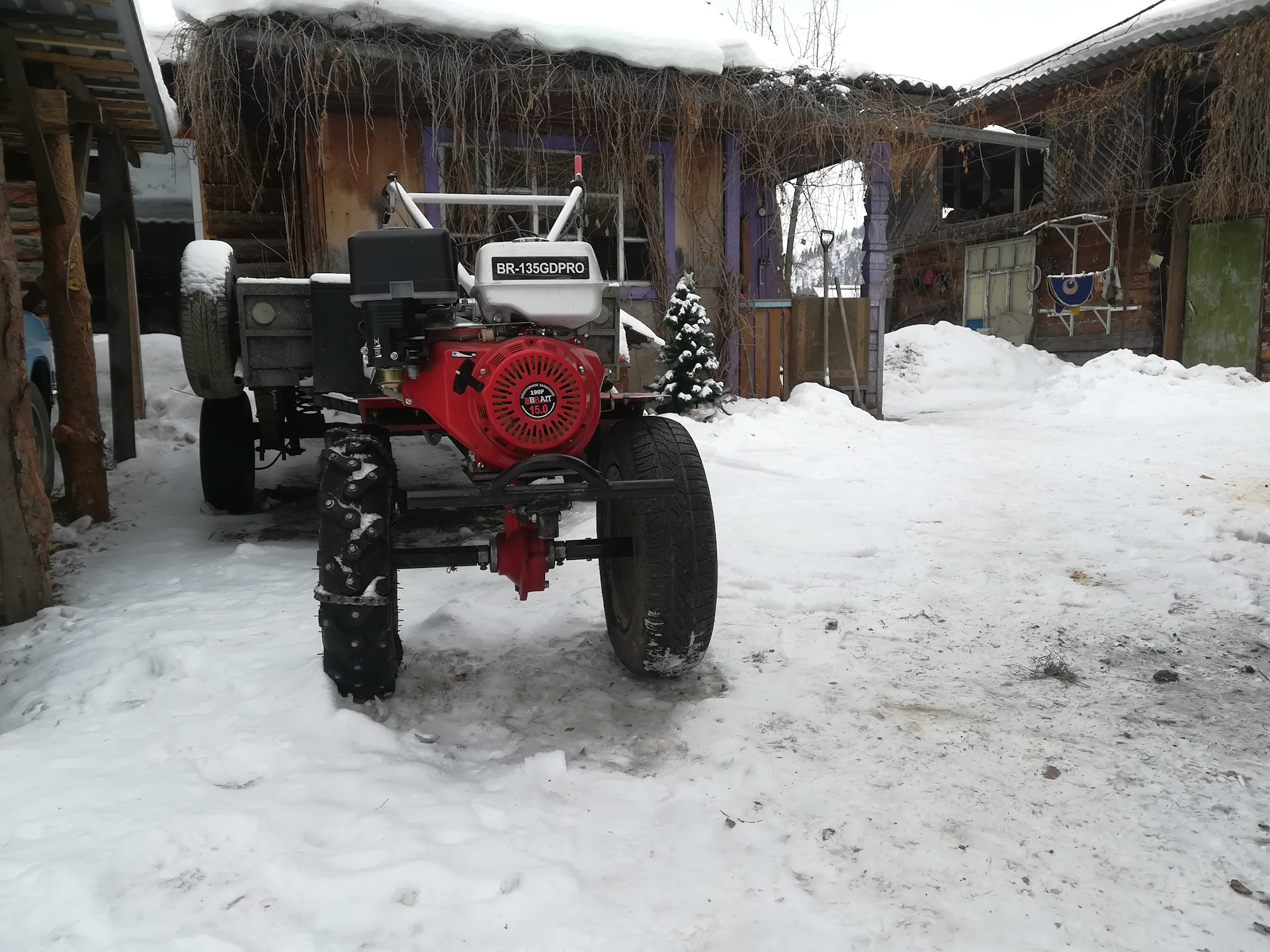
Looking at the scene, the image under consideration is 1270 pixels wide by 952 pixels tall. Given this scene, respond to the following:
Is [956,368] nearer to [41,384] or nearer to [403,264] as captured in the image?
[41,384]

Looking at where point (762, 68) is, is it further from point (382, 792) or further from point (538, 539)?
point (382, 792)

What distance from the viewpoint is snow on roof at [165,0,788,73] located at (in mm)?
7133

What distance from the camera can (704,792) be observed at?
2.35 meters

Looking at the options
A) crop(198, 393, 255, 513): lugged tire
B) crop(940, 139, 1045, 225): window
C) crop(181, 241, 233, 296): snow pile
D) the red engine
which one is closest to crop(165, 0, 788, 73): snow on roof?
crop(198, 393, 255, 513): lugged tire

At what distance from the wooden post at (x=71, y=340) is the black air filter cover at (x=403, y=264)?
122 inches

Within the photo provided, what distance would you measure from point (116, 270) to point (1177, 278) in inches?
557

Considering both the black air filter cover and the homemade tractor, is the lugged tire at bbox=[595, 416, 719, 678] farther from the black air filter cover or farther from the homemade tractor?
the black air filter cover

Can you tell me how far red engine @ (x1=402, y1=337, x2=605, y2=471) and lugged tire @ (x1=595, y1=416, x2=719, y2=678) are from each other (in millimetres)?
286

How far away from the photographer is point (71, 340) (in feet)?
16.3

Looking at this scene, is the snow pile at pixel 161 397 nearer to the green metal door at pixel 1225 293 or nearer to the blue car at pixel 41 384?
the blue car at pixel 41 384

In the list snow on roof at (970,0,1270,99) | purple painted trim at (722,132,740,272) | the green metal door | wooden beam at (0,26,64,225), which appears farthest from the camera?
the green metal door

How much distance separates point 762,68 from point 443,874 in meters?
8.44

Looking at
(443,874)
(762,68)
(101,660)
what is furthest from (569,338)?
(762,68)

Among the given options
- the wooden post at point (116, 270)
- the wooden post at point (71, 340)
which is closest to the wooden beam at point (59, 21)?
the wooden post at point (71, 340)
